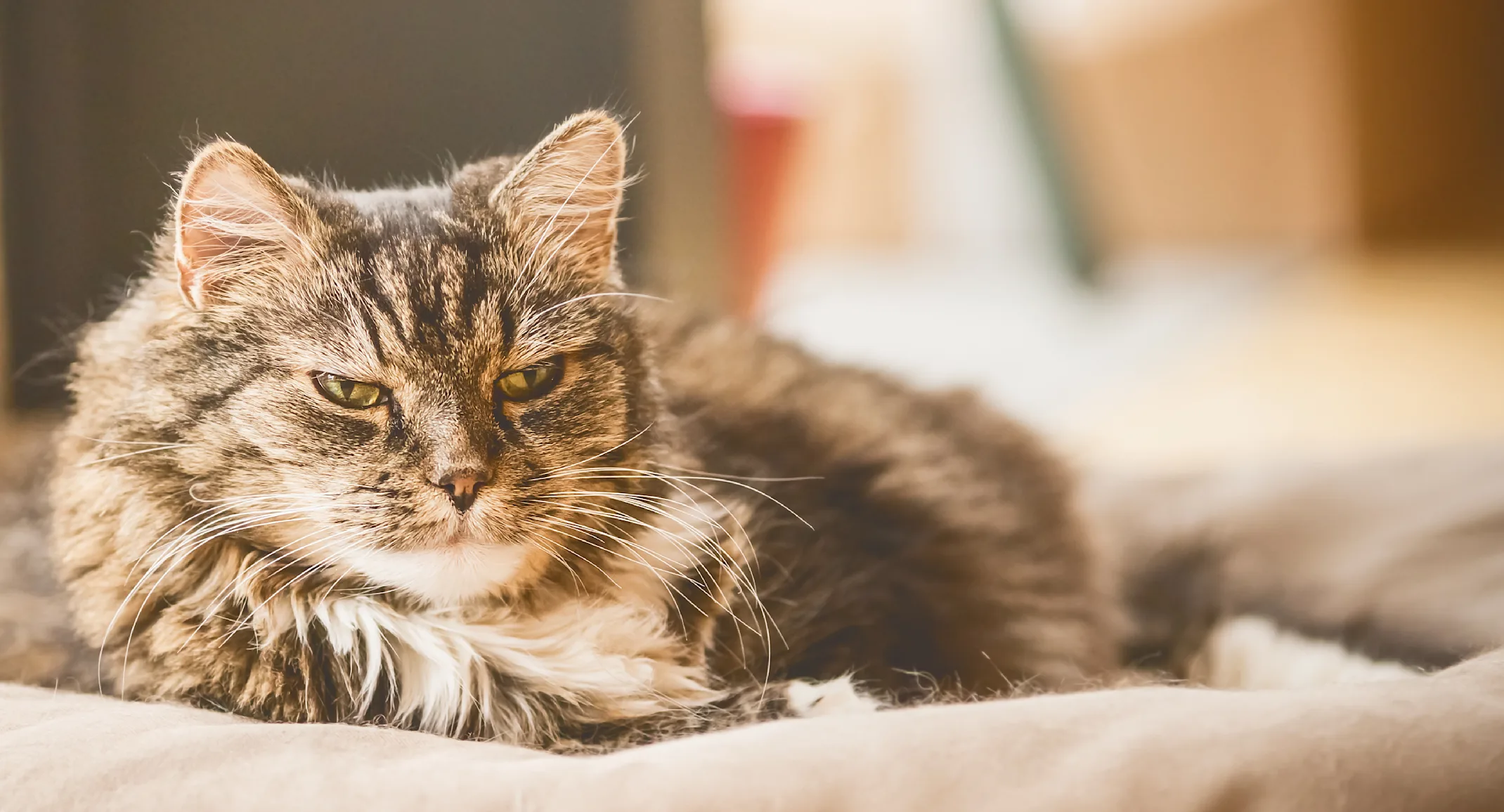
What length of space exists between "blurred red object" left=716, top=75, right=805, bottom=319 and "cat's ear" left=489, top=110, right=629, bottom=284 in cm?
169

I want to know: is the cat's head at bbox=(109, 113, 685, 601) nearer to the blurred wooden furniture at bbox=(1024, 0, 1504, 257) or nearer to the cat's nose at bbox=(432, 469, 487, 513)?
the cat's nose at bbox=(432, 469, 487, 513)

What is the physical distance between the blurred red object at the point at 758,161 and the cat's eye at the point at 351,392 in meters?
1.84

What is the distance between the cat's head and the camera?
0.88 meters

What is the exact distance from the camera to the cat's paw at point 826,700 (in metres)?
1.01

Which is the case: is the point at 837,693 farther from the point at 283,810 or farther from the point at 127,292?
the point at 127,292

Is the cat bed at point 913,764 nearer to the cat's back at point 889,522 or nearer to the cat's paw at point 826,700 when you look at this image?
the cat's paw at point 826,700

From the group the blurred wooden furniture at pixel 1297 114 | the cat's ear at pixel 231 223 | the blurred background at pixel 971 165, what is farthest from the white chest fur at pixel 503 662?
the blurred wooden furniture at pixel 1297 114

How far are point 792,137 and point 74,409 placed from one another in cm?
214

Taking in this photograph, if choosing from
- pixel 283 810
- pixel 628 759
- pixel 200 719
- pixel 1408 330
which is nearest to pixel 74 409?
pixel 200 719

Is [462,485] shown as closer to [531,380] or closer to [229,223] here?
[531,380]

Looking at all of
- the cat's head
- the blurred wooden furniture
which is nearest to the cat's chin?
the cat's head

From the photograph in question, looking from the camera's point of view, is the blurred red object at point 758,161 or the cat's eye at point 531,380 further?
the blurred red object at point 758,161

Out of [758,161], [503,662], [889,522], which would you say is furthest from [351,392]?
[758,161]

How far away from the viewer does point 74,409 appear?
1.05 meters
